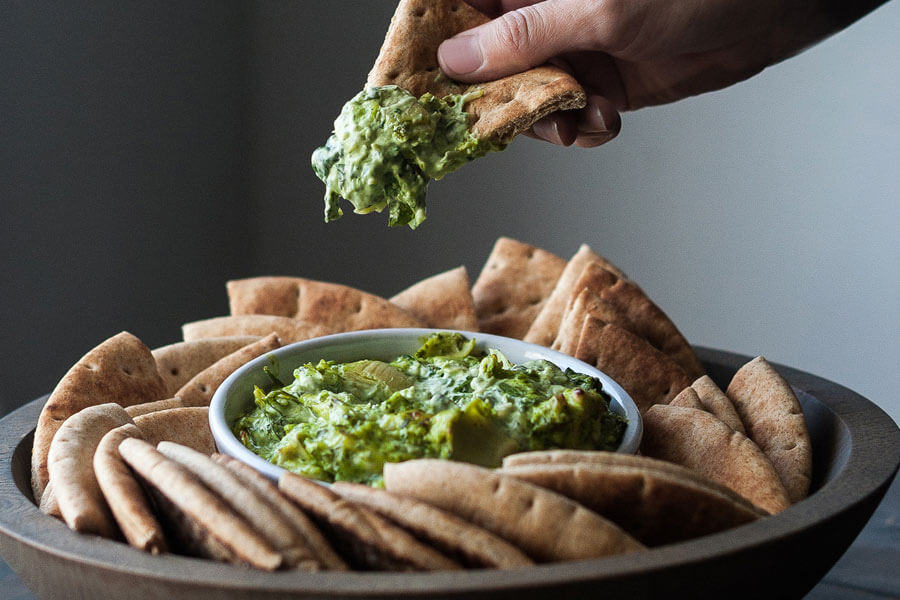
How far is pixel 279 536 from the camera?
4.52 feet

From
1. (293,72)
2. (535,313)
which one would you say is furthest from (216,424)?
(293,72)

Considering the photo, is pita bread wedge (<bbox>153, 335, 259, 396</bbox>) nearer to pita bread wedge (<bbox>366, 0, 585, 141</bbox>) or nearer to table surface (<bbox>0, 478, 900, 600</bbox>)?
table surface (<bbox>0, 478, 900, 600</bbox>)

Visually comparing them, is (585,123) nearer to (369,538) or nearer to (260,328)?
(260,328)

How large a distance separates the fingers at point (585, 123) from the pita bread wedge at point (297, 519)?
132cm

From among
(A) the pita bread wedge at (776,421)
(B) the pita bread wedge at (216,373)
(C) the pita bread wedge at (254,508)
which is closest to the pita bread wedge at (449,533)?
(C) the pita bread wedge at (254,508)

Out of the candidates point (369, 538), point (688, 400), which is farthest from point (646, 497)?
point (688, 400)

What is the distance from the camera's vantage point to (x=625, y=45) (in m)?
2.42

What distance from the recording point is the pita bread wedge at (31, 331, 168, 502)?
1952 mm

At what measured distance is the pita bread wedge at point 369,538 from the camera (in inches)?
53.2

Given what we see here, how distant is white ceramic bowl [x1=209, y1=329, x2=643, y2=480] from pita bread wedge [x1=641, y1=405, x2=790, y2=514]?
8 centimetres

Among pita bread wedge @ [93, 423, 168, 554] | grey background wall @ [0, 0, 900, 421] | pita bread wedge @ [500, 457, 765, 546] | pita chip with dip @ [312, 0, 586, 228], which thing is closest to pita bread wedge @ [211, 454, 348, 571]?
pita bread wedge @ [93, 423, 168, 554]

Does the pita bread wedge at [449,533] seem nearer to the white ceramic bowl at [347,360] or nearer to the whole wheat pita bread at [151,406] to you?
the white ceramic bowl at [347,360]

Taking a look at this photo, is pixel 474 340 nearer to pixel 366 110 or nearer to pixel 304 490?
pixel 366 110

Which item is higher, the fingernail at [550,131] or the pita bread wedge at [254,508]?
the fingernail at [550,131]
